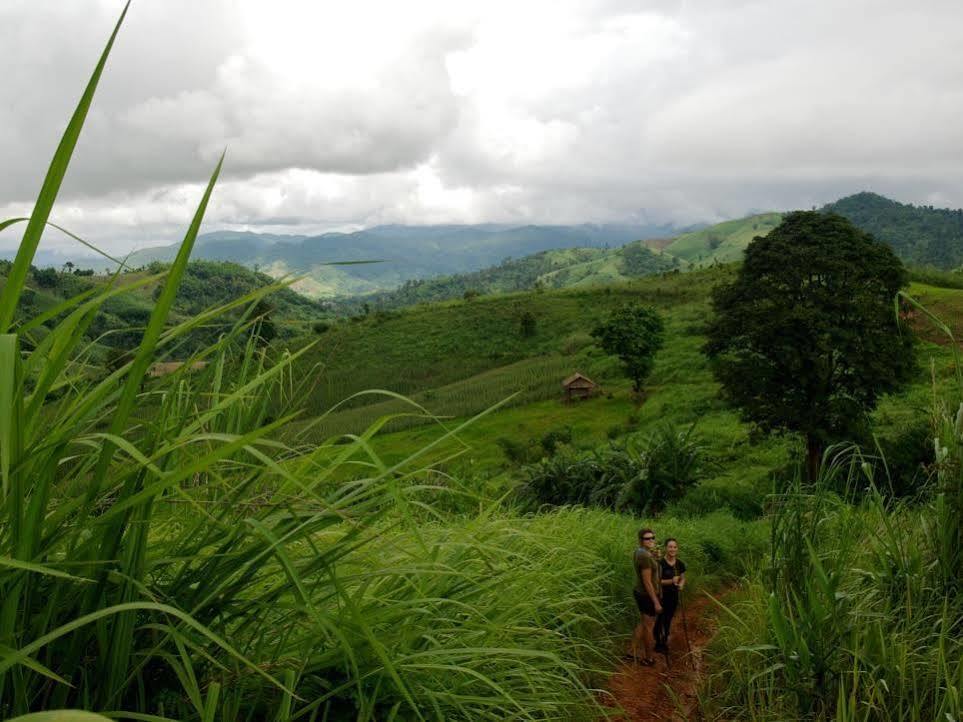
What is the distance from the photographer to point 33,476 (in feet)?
5.81

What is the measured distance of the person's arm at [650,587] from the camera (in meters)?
5.79

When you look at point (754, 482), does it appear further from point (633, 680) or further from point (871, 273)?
point (633, 680)

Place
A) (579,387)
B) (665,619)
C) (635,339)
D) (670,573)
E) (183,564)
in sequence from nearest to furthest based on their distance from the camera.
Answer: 1. (183,564)
2. (665,619)
3. (670,573)
4. (635,339)
5. (579,387)

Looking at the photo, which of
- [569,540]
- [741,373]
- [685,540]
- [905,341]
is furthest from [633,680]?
[905,341]

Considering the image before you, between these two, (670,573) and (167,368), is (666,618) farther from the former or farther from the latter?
(167,368)

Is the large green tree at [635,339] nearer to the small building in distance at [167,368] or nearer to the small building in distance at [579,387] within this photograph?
the small building in distance at [579,387]

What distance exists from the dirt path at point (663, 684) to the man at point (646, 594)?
13 centimetres

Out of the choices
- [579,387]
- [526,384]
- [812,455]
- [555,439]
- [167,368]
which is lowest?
[555,439]

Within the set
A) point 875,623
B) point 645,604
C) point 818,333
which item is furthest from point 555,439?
point 875,623

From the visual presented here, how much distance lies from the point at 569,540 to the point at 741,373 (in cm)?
1412

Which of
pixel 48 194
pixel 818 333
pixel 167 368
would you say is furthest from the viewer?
pixel 818 333

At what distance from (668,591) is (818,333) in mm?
13606

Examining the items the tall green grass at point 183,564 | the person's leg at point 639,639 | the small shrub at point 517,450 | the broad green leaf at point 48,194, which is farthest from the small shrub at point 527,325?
the broad green leaf at point 48,194

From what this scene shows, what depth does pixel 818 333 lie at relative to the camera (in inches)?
694
